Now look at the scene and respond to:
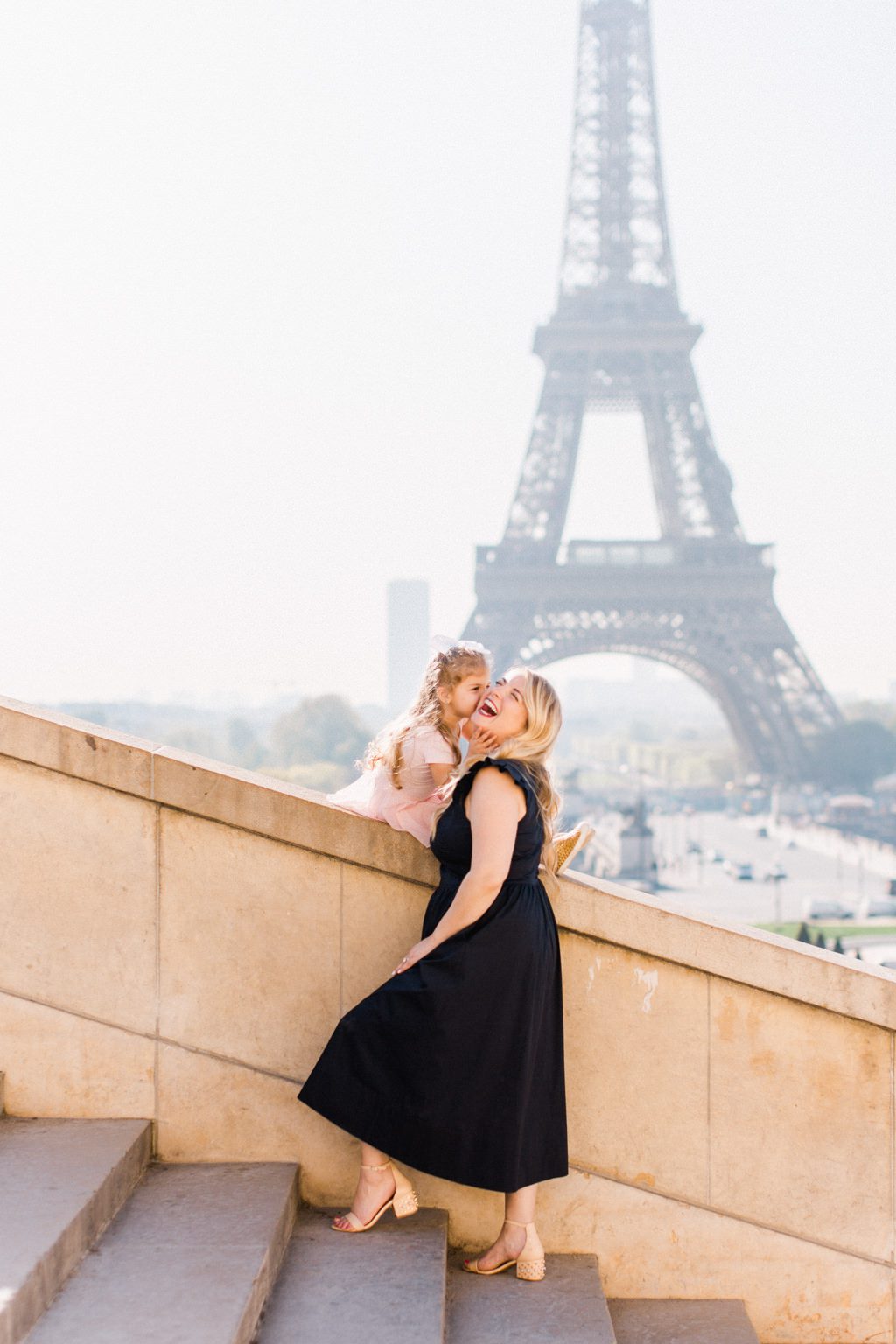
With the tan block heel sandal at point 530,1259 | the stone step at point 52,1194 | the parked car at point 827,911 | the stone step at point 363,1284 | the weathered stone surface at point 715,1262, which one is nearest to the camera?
the stone step at point 52,1194

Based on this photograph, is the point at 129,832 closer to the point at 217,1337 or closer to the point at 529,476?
the point at 217,1337

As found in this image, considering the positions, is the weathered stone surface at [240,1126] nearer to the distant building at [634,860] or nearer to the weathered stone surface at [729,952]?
the weathered stone surface at [729,952]

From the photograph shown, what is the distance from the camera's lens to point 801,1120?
12.2ft

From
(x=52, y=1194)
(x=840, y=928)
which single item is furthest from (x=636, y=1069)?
(x=840, y=928)

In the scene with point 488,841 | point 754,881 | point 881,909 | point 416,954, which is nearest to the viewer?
point 488,841

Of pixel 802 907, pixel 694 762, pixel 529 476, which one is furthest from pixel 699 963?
pixel 694 762

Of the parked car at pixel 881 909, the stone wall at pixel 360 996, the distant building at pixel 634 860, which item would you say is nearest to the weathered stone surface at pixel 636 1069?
the stone wall at pixel 360 996

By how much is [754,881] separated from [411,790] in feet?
149

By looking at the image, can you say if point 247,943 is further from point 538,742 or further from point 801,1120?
point 801,1120

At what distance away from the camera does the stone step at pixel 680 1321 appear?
11.5ft

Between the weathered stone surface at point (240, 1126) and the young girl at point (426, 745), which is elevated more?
the young girl at point (426, 745)

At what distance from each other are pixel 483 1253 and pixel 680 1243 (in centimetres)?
57

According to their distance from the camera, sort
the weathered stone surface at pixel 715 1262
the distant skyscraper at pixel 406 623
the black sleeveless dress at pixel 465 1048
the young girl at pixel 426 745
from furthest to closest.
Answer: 1. the distant skyscraper at pixel 406 623
2. the weathered stone surface at pixel 715 1262
3. the young girl at pixel 426 745
4. the black sleeveless dress at pixel 465 1048

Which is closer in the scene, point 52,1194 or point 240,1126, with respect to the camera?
point 52,1194
